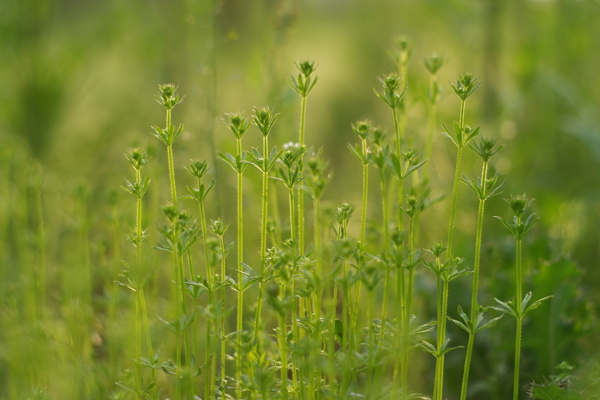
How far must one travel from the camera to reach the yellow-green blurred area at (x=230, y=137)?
1.81m

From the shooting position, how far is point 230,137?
119 inches

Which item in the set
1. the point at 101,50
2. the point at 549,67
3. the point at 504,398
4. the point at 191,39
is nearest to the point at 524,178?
the point at 549,67

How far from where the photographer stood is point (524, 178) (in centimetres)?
312

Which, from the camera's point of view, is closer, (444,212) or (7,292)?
(7,292)

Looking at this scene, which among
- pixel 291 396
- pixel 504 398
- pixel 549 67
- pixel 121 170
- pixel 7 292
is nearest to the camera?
pixel 291 396

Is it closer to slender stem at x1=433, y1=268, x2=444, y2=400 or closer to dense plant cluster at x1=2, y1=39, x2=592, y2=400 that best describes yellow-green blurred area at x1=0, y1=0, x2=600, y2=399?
dense plant cluster at x1=2, y1=39, x2=592, y2=400

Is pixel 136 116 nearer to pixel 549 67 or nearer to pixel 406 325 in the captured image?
pixel 549 67

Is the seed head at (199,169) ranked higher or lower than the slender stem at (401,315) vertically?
higher

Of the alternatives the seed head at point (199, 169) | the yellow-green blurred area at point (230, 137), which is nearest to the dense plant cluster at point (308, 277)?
the seed head at point (199, 169)

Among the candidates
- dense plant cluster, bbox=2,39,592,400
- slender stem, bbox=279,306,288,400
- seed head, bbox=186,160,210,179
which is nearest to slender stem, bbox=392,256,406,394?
dense plant cluster, bbox=2,39,592,400

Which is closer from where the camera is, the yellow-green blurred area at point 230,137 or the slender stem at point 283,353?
the slender stem at point 283,353

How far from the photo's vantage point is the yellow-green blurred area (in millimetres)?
1810

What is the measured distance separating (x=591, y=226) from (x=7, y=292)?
2.16 m

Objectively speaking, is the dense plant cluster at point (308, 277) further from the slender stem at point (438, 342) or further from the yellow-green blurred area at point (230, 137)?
the yellow-green blurred area at point (230, 137)
